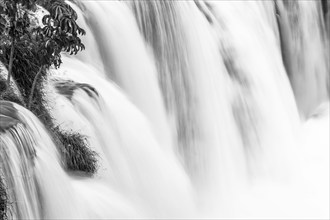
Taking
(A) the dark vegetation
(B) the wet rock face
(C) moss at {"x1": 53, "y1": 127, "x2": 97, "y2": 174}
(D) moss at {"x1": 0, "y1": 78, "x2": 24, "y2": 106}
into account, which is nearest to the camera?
(B) the wet rock face

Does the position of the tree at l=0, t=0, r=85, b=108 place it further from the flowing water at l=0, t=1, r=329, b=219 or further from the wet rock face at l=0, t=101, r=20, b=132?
the wet rock face at l=0, t=101, r=20, b=132

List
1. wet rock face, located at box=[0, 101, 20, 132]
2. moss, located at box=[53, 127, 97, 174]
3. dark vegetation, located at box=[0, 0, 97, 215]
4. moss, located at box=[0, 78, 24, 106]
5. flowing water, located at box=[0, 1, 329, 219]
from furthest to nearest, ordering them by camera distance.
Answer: moss, located at box=[53, 127, 97, 174] → dark vegetation, located at box=[0, 0, 97, 215] → moss, located at box=[0, 78, 24, 106] → flowing water, located at box=[0, 1, 329, 219] → wet rock face, located at box=[0, 101, 20, 132]

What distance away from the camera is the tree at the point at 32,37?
23.7 feet

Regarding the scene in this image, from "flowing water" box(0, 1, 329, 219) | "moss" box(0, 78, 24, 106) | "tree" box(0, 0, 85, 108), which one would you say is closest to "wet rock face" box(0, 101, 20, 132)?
"flowing water" box(0, 1, 329, 219)

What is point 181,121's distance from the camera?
36.2 feet

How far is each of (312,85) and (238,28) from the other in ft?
13.0

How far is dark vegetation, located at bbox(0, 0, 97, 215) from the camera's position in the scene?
7.27 m

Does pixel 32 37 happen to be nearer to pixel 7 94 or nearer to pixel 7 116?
pixel 7 94

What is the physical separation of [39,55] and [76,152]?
3.33ft

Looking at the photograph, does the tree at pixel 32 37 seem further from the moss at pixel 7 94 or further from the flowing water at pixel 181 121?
the flowing water at pixel 181 121

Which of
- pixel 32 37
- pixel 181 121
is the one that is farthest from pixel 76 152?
pixel 181 121

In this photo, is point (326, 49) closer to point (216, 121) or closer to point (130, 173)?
point (216, 121)

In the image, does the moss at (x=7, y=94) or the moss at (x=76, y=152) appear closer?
the moss at (x=7, y=94)

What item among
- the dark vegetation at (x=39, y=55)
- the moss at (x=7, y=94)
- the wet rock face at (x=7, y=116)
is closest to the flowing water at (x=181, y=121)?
the wet rock face at (x=7, y=116)
